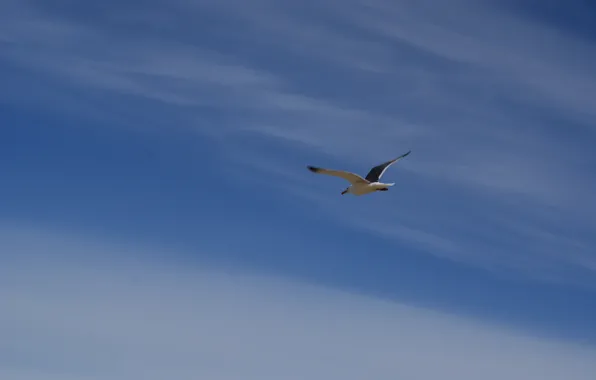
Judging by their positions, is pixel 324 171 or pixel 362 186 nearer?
pixel 324 171

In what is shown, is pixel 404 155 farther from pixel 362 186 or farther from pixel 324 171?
pixel 324 171

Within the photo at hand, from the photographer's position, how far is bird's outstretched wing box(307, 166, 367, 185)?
219 ft

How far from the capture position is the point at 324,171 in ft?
220

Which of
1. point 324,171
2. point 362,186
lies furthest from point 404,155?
point 324,171

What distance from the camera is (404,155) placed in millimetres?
78188

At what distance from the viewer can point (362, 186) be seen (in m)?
74.4

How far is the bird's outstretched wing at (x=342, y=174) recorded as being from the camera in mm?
66625

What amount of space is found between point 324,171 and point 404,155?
566 inches

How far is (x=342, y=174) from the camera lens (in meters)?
69.6

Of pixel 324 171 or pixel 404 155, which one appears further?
pixel 404 155

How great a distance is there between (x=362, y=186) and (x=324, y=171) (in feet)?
28.3

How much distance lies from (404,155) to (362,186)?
6.84m
